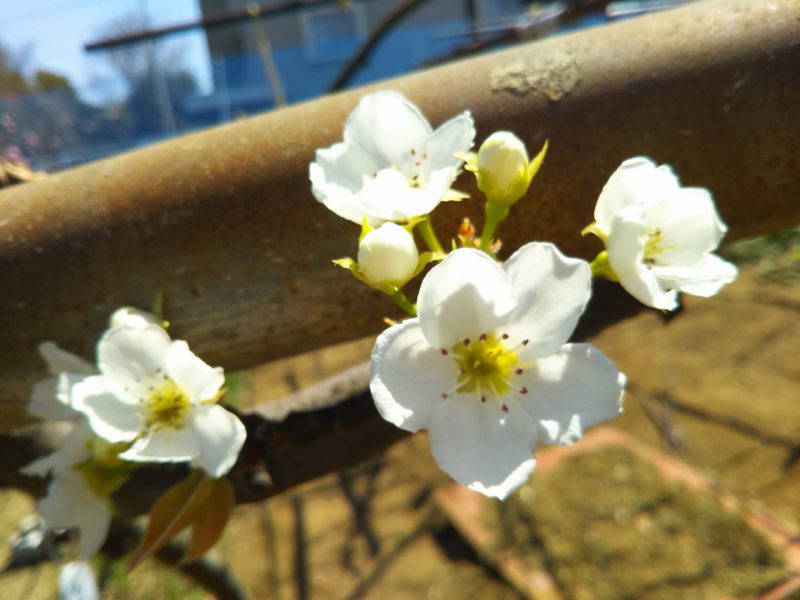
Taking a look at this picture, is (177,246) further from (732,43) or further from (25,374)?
(732,43)

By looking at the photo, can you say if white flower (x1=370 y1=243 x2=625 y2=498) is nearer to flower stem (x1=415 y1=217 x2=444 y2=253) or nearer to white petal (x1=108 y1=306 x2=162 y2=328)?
flower stem (x1=415 y1=217 x2=444 y2=253)

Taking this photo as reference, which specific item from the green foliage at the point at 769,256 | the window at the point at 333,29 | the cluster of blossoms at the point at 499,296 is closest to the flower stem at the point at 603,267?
the cluster of blossoms at the point at 499,296

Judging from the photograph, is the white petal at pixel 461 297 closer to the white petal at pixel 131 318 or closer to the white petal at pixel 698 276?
the white petal at pixel 698 276

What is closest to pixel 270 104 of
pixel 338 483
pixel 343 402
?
pixel 338 483

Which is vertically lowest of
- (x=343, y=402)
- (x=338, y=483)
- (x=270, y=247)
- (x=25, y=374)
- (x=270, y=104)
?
(x=338, y=483)

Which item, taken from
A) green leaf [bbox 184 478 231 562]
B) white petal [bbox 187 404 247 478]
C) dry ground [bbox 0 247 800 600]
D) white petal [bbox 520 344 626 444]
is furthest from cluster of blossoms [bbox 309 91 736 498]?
dry ground [bbox 0 247 800 600]

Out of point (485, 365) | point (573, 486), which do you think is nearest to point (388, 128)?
point (485, 365)

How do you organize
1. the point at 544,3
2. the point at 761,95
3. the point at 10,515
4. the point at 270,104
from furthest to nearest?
the point at 270,104 < the point at 544,3 < the point at 10,515 < the point at 761,95
